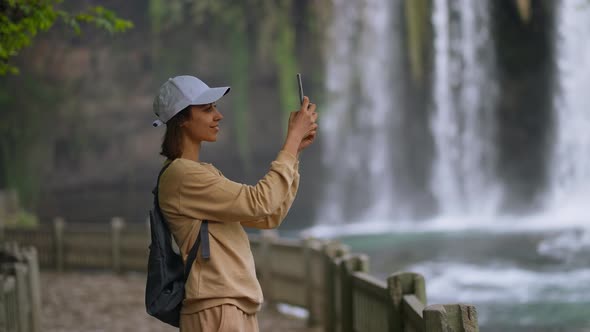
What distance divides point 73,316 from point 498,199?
66.4ft

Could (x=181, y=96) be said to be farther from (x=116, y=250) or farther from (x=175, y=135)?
(x=116, y=250)

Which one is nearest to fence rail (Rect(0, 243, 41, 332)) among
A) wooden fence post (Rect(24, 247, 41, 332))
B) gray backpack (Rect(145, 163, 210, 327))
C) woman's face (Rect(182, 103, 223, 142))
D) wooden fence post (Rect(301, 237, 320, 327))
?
wooden fence post (Rect(24, 247, 41, 332))

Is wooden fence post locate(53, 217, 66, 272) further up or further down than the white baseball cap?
further down

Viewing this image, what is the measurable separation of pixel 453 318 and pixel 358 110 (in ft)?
90.6

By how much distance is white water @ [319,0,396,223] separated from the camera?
30.0 metres

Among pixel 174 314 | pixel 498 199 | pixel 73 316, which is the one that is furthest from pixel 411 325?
pixel 498 199

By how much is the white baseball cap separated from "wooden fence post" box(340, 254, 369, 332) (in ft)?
11.8

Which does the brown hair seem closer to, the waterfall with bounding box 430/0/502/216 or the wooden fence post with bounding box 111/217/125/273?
the wooden fence post with bounding box 111/217/125/273

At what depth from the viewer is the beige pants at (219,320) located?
2.67 meters

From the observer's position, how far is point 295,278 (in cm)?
984

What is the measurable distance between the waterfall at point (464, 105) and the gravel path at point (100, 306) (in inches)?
629

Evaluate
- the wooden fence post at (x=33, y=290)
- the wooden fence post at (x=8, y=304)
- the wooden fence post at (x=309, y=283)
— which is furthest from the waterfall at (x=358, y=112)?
the wooden fence post at (x=8, y=304)

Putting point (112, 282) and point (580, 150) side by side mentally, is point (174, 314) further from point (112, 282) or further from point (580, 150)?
point (580, 150)

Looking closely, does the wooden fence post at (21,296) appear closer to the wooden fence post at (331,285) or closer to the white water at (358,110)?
the wooden fence post at (331,285)
